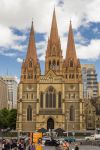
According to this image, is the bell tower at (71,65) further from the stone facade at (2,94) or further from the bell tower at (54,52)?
the stone facade at (2,94)

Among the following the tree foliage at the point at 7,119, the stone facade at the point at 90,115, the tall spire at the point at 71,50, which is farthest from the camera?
the stone facade at the point at 90,115

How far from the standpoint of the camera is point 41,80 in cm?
10175

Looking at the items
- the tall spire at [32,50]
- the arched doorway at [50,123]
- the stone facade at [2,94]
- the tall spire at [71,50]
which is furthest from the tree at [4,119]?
the stone facade at [2,94]

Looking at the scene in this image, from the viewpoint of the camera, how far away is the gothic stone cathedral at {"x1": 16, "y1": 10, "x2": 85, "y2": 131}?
324 feet

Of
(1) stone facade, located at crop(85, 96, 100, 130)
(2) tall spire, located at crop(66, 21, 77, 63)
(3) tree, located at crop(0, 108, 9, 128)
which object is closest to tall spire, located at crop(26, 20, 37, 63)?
(2) tall spire, located at crop(66, 21, 77, 63)

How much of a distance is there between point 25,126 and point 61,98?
12.2m

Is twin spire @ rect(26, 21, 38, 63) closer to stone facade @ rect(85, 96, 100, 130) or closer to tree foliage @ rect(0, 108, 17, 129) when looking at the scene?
tree foliage @ rect(0, 108, 17, 129)

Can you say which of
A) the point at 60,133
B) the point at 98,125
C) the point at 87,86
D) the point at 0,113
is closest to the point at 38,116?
the point at 60,133

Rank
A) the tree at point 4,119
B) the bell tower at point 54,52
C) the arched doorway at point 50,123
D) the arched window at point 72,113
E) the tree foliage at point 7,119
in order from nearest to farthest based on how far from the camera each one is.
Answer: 1. the arched window at point 72,113
2. the arched doorway at point 50,123
3. the bell tower at point 54,52
4. the tree at point 4,119
5. the tree foliage at point 7,119

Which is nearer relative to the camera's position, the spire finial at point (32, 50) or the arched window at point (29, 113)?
the arched window at point (29, 113)

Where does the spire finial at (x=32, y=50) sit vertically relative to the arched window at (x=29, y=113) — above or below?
above

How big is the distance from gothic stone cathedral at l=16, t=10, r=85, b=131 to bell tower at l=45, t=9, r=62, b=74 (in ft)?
5.11

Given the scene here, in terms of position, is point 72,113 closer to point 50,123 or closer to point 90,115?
point 50,123

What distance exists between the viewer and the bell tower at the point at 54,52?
10650cm
